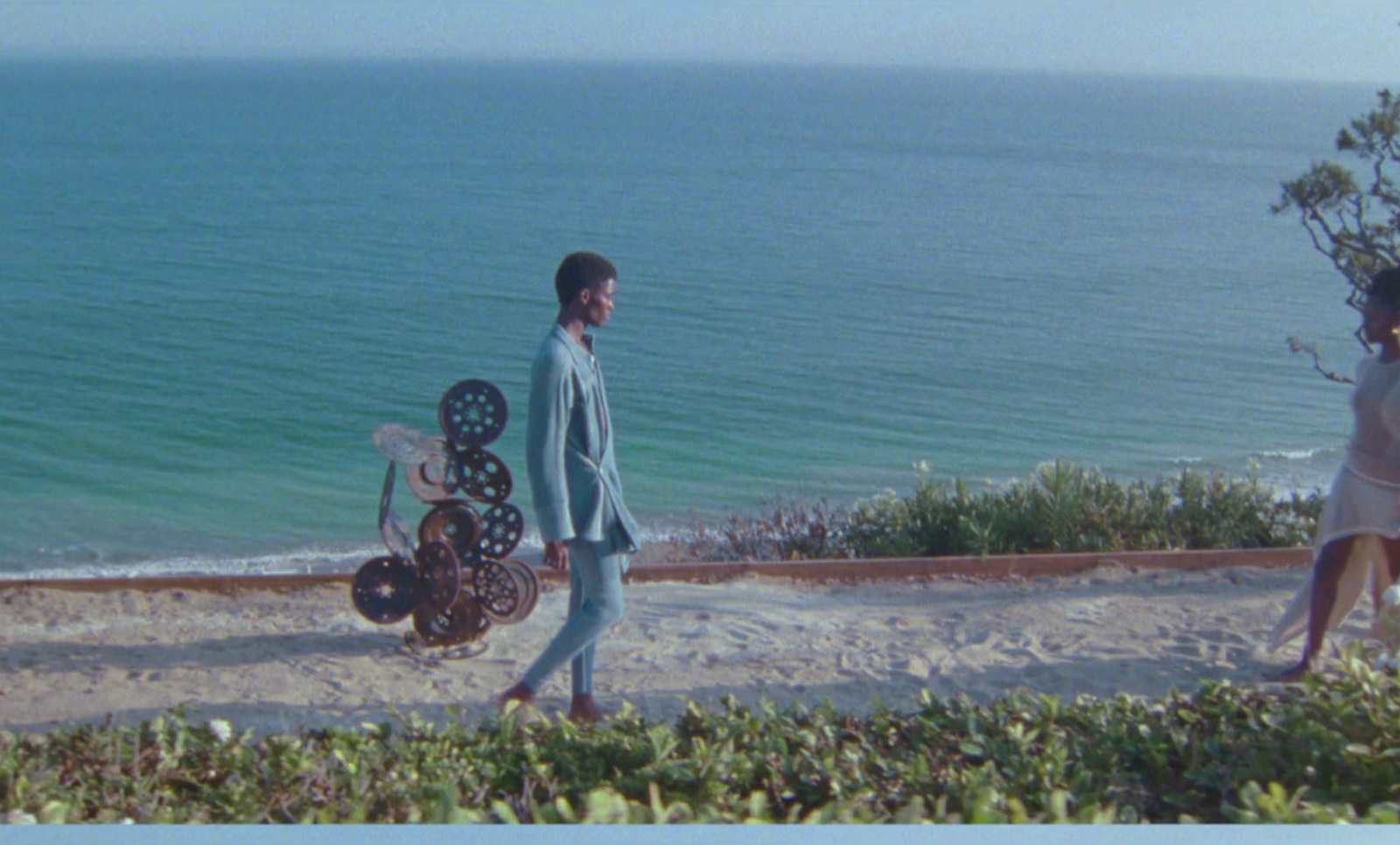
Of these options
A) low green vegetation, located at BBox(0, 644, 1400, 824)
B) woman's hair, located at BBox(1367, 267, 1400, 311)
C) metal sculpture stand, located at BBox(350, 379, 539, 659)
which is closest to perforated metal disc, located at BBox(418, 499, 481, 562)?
metal sculpture stand, located at BBox(350, 379, 539, 659)

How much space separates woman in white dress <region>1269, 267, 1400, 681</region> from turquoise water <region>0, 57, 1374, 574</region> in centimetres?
1230

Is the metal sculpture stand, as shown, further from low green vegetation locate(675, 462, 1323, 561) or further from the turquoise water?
the turquoise water

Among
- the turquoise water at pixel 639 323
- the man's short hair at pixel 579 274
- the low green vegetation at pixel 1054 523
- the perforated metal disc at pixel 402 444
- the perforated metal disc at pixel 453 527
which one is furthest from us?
the turquoise water at pixel 639 323

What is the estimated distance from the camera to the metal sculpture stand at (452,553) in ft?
20.6

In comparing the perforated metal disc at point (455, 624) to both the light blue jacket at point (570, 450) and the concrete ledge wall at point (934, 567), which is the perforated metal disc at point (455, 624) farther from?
the light blue jacket at point (570, 450)

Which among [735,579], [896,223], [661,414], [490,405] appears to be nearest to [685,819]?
[490,405]

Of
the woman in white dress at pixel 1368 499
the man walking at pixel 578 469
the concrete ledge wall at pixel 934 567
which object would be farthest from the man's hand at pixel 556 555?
the woman in white dress at pixel 1368 499

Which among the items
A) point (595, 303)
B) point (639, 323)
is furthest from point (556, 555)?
point (639, 323)

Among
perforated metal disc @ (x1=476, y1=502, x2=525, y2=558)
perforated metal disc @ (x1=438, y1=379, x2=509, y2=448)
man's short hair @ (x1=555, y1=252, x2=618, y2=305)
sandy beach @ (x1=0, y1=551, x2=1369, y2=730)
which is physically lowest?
sandy beach @ (x1=0, y1=551, x2=1369, y2=730)

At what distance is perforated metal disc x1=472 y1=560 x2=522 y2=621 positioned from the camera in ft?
21.0

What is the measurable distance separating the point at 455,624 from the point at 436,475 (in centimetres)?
74

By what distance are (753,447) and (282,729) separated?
1889cm

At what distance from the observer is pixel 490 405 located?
6312mm

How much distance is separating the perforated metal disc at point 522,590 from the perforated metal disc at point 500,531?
0.11 metres
